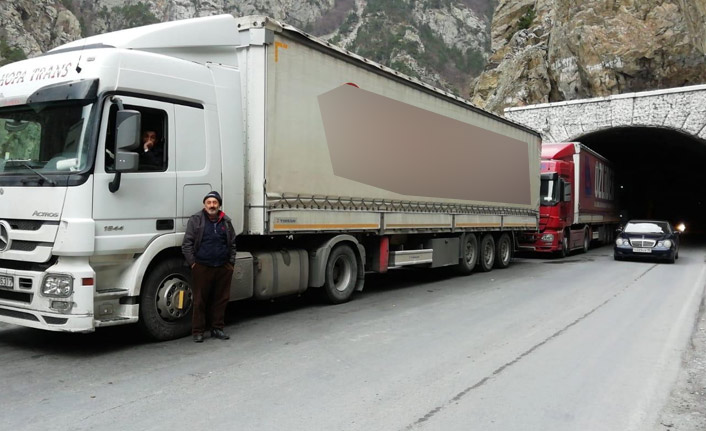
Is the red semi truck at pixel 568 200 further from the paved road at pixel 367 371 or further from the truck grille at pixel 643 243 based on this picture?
the paved road at pixel 367 371

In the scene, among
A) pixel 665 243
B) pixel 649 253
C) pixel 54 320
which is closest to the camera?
pixel 54 320

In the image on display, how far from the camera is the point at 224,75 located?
6832 millimetres

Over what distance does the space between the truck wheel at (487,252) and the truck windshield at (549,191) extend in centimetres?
445

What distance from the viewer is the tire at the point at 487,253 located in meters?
13.6

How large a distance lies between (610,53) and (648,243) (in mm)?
14401

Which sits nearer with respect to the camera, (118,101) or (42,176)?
(42,176)

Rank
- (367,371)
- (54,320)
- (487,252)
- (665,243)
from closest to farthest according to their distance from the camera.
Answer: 1. (367,371)
2. (54,320)
3. (487,252)
4. (665,243)

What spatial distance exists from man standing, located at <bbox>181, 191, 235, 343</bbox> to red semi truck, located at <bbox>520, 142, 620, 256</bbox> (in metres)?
13.7

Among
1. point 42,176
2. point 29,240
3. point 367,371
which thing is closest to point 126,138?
point 42,176

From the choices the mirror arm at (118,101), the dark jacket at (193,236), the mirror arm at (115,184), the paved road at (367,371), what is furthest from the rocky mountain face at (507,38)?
the mirror arm at (115,184)

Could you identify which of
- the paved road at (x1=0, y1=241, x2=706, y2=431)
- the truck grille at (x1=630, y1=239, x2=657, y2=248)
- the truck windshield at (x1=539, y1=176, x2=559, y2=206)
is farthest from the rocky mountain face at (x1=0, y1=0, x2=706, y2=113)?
the paved road at (x1=0, y1=241, x2=706, y2=431)

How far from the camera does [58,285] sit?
17.3 ft

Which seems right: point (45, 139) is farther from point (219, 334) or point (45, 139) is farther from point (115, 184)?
point (219, 334)

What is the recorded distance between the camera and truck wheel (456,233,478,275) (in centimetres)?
1279
